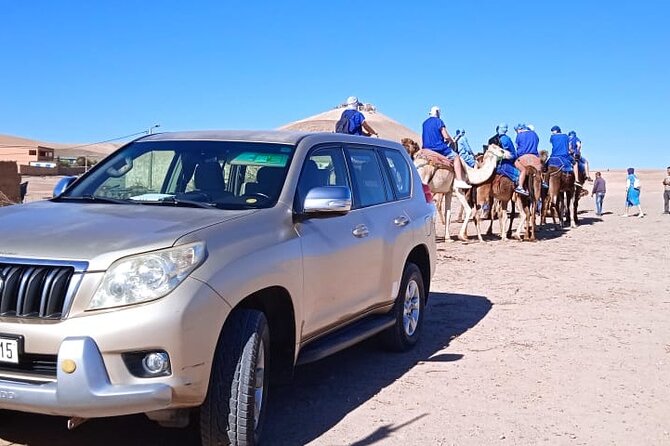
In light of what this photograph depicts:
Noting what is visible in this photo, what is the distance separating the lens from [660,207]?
35000mm

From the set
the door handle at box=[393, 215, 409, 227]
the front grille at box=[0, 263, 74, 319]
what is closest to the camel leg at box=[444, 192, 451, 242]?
the door handle at box=[393, 215, 409, 227]

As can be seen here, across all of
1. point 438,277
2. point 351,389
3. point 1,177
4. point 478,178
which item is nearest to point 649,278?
point 438,277

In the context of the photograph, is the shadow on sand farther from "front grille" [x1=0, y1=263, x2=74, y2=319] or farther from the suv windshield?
the suv windshield

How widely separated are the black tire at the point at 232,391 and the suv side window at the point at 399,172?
3264mm

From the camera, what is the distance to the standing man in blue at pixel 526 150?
1796 centimetres

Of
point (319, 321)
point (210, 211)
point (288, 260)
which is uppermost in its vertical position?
point (210, 211)

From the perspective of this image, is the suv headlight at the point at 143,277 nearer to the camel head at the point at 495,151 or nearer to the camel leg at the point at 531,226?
the camel head at the point at 495,151

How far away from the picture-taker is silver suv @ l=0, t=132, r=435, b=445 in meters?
3.77

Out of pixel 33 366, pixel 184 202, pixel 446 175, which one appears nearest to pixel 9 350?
pixel 33 366

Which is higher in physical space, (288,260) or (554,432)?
(288,260)

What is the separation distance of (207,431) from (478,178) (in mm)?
13539

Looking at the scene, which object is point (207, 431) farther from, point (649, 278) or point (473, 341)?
point (649, 278)

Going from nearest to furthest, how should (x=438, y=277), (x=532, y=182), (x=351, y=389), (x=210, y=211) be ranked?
1. (x=210, y=211)
2. (x=351, y=389)
3. (x=438, y=277)
4. (x=532, y=182)

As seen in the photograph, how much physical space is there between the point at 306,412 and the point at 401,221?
2.18 m
